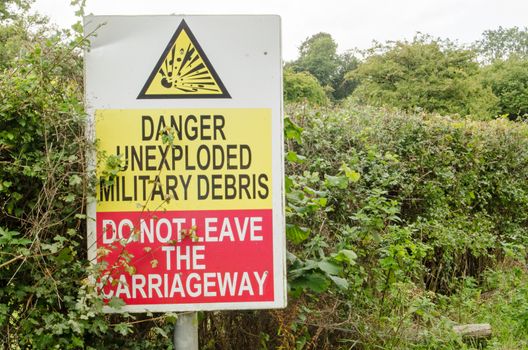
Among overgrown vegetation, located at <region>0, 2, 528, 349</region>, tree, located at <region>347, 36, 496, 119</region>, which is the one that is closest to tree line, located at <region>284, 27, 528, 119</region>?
tree, located at <region>347, 36, 496, 119</region>

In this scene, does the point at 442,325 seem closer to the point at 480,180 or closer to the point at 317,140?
the point at 317,140

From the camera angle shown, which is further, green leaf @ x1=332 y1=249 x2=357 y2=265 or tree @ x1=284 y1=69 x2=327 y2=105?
tree @ x1=284 y1=69 x2=327 y2=105

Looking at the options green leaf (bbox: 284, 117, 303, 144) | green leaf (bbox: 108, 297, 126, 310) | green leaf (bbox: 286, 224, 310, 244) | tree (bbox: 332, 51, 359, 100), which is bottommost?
green leaf (bbox: 108, 297, 126, 310)

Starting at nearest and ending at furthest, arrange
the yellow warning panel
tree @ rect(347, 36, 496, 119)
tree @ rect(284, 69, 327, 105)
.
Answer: the yellow warning panel
tree @ rect(347, 36, 496, 119)
tree @ rect(284, 69, 327, 105)

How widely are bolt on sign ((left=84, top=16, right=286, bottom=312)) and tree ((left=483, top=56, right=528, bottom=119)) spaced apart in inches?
1366

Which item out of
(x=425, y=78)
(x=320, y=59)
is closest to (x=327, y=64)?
(x=320, y=59)

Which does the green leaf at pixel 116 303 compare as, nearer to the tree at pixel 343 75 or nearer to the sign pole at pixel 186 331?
the sign pole at pixel 186 331

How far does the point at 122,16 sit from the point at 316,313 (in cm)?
235

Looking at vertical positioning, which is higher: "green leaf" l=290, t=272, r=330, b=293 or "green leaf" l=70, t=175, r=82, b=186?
"green leaf" l=70, t=175, r=82, b=186

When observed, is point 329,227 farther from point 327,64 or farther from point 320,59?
point 320,59

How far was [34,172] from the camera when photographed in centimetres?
249

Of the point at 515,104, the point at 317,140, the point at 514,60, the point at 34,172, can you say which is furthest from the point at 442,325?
the point at 514,60

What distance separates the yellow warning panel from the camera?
2.55 meters

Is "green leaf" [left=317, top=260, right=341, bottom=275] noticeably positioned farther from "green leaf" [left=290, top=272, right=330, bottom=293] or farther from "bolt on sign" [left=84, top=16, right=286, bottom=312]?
"bolt on sign" [left=84, top=16, right=286, bottom=312]
